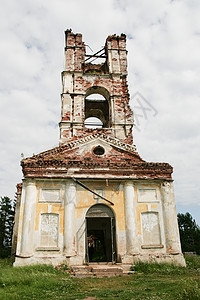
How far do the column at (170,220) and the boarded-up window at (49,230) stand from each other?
5339 millimetres

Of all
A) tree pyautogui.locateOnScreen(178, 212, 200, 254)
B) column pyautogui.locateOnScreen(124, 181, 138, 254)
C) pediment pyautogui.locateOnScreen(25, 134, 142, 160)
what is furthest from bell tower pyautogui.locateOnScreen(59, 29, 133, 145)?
tree pyautogui.locateOnScreen(178, 212, 200, 254)

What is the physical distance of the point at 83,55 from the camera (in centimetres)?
1911

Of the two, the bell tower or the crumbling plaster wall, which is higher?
the bell tower

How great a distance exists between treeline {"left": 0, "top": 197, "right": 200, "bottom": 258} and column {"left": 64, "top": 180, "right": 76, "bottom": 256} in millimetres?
23346

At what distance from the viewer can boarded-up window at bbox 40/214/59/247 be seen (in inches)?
456

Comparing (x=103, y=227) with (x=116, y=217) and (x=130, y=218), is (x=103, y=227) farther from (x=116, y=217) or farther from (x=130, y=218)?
(x=130, y=218)

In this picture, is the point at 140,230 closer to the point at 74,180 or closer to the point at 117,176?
the point at 117,176

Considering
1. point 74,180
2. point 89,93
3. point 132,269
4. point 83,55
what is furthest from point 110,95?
point 132,269

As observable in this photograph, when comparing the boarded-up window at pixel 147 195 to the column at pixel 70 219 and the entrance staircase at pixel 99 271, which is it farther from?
the entrance staircase at pixel 99 271

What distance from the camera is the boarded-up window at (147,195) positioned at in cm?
1285

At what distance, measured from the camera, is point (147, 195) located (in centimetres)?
1295

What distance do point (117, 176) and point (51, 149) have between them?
394 cm

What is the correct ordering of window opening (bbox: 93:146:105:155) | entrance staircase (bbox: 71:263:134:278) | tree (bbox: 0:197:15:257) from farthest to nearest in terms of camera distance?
tree (bbox: 0:197:15:257) < window opening (bbox: 93:146:105:155) < entrance staircase (bbox: 71:263:134:278)

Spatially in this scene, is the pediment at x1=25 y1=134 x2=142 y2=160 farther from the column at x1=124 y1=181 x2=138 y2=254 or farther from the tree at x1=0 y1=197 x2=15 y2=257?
the tree at x1=0 y1=197 x2=15 y2=257
